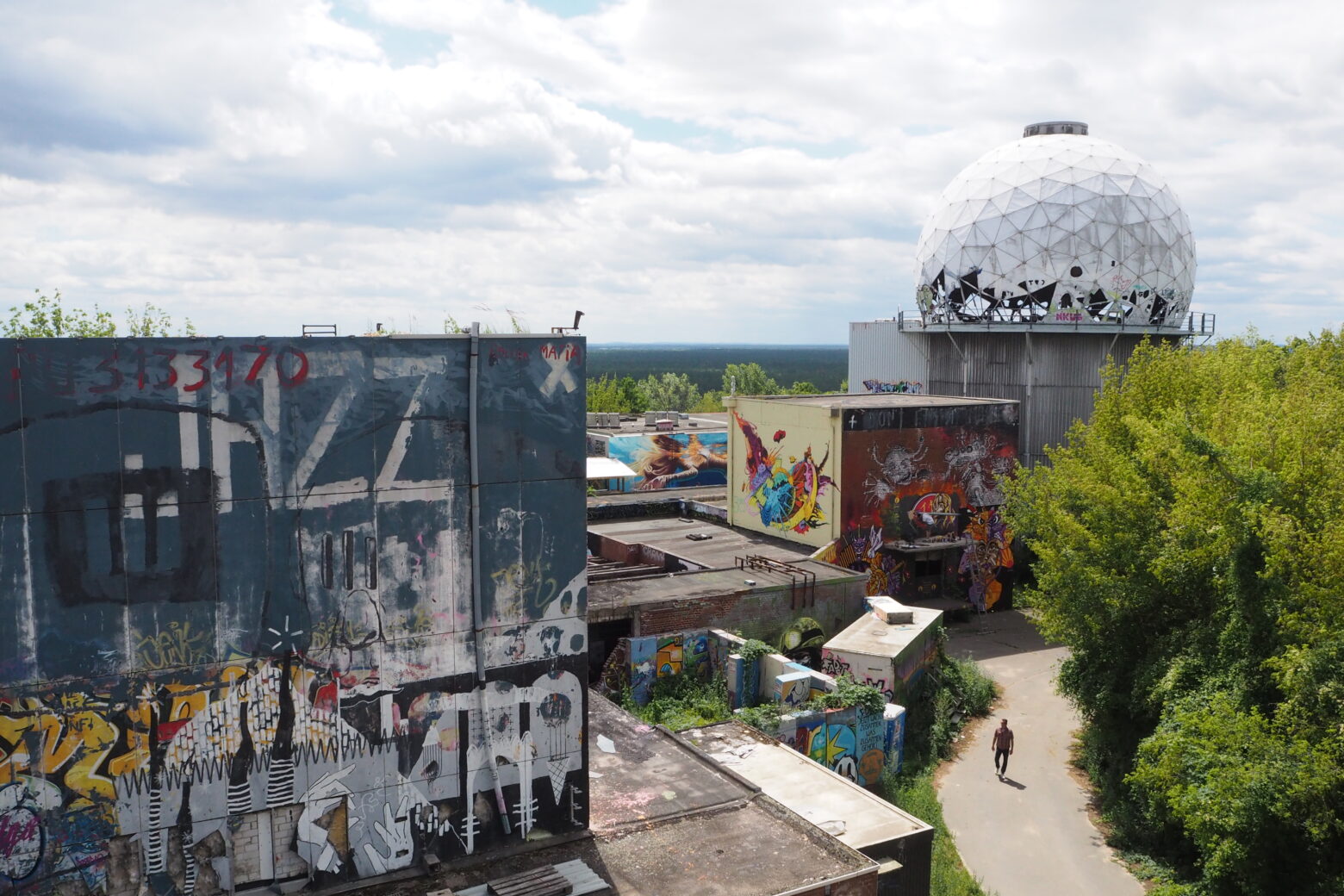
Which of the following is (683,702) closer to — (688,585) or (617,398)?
(688,585)

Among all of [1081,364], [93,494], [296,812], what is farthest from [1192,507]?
[1081,364]

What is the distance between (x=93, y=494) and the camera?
33.5 ft

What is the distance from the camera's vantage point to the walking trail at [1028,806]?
16984 mm

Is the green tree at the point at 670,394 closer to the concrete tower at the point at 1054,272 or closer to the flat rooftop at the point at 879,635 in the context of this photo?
the concrete tower at the point at 1054,272

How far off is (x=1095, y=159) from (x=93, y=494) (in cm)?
3536

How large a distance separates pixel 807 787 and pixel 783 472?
57.5ft

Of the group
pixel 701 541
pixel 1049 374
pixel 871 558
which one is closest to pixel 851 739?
pixel 871 558

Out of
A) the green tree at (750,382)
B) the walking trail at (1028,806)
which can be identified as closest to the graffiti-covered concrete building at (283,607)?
the walking trail at (1028,806)

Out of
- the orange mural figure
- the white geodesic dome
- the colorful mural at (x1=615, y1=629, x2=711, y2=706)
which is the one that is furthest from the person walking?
the orange mural figure

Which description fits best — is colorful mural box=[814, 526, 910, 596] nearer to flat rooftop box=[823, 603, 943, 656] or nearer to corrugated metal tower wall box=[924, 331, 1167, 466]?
flat rooftop box=[823, 603, 943, 656]

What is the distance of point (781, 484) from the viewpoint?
3281cm

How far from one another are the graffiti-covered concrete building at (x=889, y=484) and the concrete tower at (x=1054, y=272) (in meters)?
4.30

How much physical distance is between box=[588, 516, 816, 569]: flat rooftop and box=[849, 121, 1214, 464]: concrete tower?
35.9 feet

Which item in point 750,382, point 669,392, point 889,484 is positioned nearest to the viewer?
point 889,484
